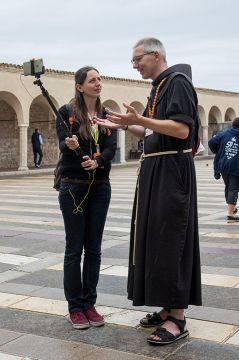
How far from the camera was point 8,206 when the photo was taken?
1320 centimetres

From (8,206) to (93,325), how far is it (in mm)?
9272

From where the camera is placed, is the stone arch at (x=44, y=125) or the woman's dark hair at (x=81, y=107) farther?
the stone arch at (x=44, y=125)

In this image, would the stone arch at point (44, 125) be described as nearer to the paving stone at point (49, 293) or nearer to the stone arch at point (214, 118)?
the stone arch at point (214, 118)

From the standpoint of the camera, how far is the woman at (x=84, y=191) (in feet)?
13.9

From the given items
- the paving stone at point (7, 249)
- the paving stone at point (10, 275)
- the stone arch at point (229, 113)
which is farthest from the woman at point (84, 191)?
the stone arch at point (229, 113)

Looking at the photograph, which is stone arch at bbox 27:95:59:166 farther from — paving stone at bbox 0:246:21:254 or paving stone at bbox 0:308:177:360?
paving stone at bbox 0:308:177:360

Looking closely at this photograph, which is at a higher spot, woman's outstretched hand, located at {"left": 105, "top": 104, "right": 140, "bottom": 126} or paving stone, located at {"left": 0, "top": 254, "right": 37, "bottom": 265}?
woman's outstretched hand, located at {"left": 105, "top": 104, "right": 140, "bottom": 126}

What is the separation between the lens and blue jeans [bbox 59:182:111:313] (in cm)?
428

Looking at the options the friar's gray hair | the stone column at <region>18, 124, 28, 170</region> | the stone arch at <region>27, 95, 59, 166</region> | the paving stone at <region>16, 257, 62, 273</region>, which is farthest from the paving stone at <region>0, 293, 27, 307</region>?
the stone arch at <region>27, 95, 59, 166</region>

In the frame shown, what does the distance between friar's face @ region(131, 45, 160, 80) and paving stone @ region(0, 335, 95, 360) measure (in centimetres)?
193

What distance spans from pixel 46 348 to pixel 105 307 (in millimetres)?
960

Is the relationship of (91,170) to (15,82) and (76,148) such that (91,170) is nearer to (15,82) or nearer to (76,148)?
(76,148)

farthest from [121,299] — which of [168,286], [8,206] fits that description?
[8,206]

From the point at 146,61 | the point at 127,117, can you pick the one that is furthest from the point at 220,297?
the point at 146,61
